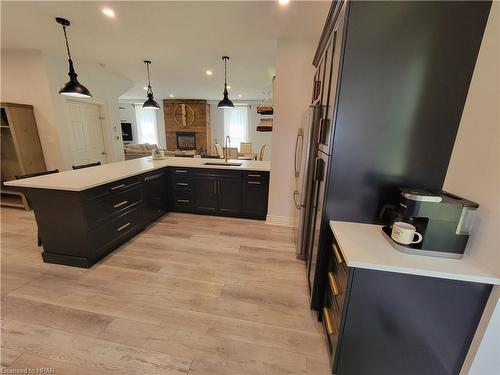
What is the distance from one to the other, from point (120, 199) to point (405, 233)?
2.81m

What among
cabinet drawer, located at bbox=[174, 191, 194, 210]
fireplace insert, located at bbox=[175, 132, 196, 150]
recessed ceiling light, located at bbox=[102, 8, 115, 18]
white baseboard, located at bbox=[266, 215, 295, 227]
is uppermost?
recessed ceiling light, located at bbox=[102, 8, 115, 18]

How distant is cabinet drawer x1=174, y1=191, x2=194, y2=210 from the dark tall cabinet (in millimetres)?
2720

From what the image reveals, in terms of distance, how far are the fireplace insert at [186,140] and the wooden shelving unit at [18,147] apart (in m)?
5.91

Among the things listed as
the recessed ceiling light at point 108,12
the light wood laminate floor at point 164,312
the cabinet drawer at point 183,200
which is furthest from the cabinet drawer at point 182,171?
the recessed ceiling light at point 108,12

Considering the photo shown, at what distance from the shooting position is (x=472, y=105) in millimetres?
1131

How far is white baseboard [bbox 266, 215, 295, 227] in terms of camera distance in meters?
3.37

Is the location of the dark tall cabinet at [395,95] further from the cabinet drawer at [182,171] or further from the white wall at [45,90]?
the white wall at [45,90]

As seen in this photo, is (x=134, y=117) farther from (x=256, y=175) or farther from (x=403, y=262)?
(x=403, y=262)

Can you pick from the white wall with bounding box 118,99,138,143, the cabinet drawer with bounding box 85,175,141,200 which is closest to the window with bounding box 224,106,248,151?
the white wall with bounding box 118,99,138,143

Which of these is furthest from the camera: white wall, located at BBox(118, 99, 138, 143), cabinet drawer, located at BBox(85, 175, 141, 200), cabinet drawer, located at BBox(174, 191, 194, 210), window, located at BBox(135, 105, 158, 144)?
white wall, located at BBox(118, 99, 138, 143)

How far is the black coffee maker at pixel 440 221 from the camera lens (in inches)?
42.2

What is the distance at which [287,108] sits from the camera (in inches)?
119

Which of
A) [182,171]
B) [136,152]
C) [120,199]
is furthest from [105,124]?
[120,199]

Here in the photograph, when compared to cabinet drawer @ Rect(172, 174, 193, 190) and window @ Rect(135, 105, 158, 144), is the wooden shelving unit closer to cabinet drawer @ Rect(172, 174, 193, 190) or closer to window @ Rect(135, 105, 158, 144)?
cabinet drawer @ Rect(172, 174, 193, 190)
